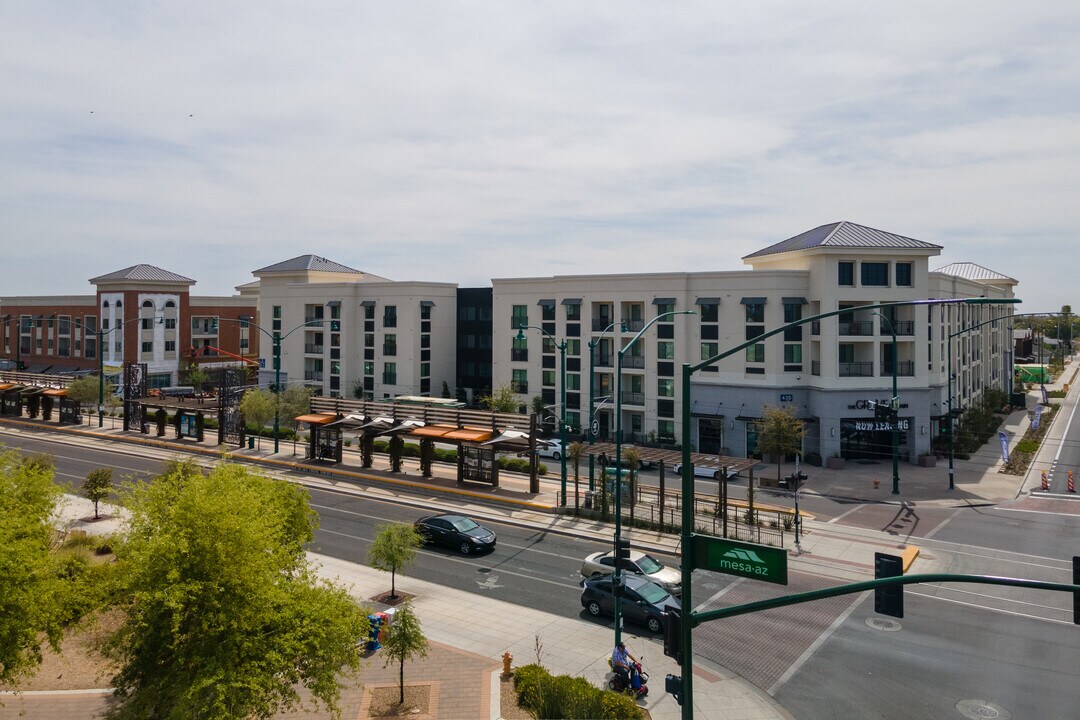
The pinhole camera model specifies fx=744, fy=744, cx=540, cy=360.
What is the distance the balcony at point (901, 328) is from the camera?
49.7 metres

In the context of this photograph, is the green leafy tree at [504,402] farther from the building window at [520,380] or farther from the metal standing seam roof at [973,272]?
the metal standing seam roof at [973,272]

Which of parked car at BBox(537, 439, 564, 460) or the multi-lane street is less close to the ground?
parked car at BBox(537, 439, 564, 460)

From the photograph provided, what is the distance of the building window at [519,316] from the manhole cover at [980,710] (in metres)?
48.6

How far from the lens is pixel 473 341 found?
7319 centimetres

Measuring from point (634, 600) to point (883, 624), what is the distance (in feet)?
23.2

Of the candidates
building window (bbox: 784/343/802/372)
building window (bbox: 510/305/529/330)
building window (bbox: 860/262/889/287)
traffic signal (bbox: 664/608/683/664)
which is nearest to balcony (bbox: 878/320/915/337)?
building window (bbox: 860/262/889/287)

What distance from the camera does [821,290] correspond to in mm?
49781

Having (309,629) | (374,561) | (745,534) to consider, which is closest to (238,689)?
(309,629)

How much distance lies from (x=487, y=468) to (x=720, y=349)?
74.1 feet

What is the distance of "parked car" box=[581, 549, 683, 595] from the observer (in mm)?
23016

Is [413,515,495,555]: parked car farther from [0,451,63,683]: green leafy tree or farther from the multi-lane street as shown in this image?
[0,451,63,683]: green leafy tree

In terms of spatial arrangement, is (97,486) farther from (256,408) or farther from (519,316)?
(519,316)

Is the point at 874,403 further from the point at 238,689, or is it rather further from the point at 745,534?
the point at 238,689

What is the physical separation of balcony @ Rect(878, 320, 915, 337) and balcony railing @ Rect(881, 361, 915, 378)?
1.95m
